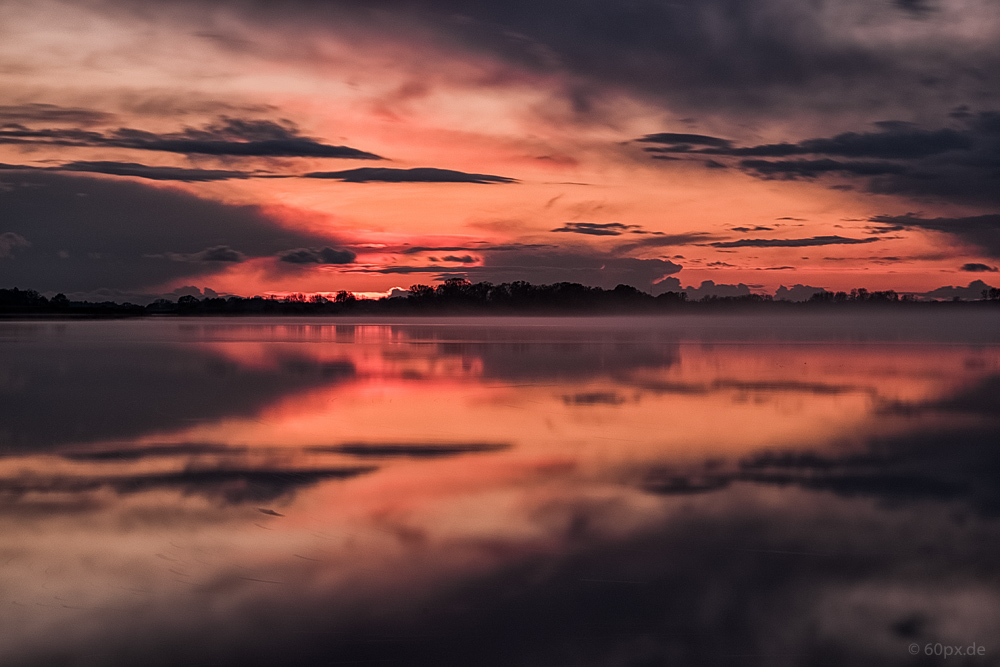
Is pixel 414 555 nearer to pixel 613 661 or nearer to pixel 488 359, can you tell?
pixel 613 661

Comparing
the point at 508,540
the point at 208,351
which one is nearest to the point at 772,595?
the point at 508,540

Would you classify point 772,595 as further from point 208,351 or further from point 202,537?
point 208,351

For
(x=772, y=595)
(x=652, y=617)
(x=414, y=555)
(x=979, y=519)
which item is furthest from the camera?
(x=979, y=519)

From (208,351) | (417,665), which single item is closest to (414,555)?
(417,665)

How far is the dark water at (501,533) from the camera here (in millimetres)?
5273

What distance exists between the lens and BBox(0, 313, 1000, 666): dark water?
17.3ft

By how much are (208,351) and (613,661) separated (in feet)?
110

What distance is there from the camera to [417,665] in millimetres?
4902

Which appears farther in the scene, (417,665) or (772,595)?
(772,595)

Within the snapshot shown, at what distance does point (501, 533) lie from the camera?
24.4 feet

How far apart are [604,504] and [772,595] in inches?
104

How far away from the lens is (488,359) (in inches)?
1141

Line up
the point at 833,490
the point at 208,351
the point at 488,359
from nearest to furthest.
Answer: the point at 833,490, the point at 488,359, the point at 208,351

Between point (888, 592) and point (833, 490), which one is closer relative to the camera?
point (888, 592)
